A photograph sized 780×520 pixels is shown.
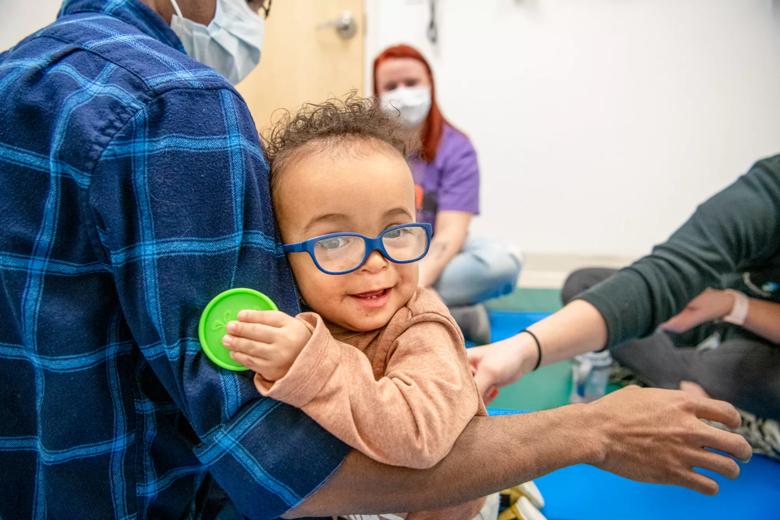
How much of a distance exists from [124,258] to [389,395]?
301mm

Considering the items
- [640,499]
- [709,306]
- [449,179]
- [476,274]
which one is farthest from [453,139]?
[640,499]

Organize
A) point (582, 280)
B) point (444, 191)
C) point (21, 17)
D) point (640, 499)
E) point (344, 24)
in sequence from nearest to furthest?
1. point (640, 499)
2. point (21, 17)
3. point (582, 280)
4. point (444, 191)
5. point (344, 24)

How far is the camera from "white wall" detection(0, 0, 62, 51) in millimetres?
1470

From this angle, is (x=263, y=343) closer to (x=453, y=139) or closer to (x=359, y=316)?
(x=359, y=316)

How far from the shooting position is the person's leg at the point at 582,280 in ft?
6.20

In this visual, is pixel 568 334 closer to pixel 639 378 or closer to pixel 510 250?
pixel 639 378

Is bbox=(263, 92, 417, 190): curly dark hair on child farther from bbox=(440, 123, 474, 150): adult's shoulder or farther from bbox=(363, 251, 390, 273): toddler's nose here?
bbox=(440, 123, 474, 150): adult's shoulder

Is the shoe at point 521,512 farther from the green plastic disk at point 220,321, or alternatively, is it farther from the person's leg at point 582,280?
the person's leg at point 582,280

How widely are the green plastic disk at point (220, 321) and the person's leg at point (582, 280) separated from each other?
5.15 feet

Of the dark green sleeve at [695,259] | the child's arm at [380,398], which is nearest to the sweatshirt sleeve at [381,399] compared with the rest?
the child's arm at [380,398]

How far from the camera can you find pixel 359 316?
68cm

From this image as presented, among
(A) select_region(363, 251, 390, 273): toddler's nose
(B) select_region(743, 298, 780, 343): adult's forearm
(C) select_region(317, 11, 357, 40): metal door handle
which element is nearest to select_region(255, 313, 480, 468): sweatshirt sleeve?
(A) select_region(363, 251, 390, 273): toddler's nose

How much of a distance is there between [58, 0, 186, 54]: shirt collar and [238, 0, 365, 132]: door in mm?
1288

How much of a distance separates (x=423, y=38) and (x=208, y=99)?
7.75 feet
